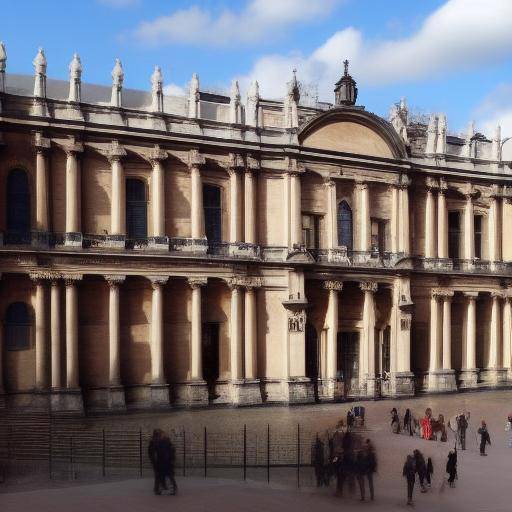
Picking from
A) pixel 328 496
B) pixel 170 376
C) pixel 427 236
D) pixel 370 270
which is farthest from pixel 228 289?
pixel 328 496

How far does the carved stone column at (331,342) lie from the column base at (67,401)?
44.0 ft

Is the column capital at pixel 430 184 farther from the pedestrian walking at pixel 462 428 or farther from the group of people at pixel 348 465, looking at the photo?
the group of people at pixel 348 465

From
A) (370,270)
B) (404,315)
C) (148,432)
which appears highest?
(370,270)

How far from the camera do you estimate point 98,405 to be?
36.1m

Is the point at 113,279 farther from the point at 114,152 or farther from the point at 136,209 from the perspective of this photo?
the point at 114,152

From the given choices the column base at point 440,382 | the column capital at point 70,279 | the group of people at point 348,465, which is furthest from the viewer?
the column base at point 440,382

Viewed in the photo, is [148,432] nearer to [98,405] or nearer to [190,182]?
[98,405]

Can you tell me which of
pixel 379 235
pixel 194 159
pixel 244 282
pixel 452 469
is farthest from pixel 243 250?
pixel 452 469

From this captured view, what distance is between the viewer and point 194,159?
126 ft

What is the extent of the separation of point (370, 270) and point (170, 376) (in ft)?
Result: 42.8

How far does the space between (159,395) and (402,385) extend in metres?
14.7

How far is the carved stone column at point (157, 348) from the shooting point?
3678 cm

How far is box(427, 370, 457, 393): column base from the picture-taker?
44688mm

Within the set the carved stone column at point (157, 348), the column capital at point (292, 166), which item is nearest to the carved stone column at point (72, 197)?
the carved stone column at point (157, 348)
